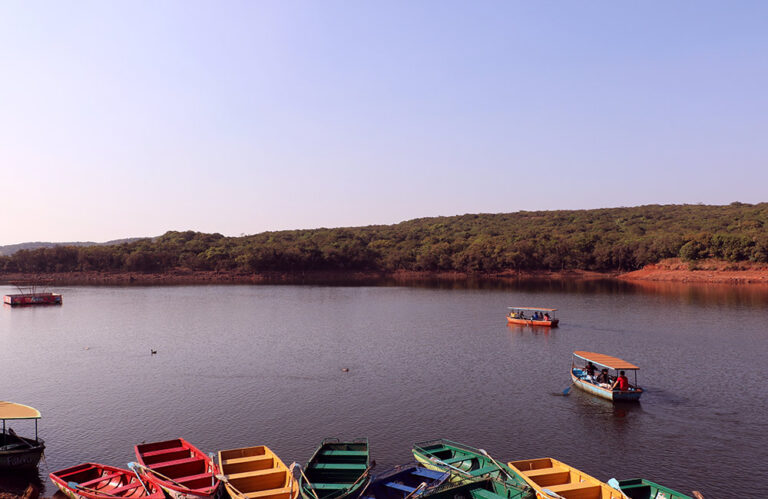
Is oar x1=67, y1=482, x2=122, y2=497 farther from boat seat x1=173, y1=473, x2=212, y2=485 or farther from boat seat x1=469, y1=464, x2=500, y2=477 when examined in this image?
boat seat x1=469, y1=464, x2=500, y2=477

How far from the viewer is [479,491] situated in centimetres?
2461

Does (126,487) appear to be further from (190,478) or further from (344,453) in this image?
(344,453)

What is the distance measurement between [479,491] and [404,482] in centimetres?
357

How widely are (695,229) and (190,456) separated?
634 ft

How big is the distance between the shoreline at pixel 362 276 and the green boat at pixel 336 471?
138144 millimetres

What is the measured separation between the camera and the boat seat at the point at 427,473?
25.9 m

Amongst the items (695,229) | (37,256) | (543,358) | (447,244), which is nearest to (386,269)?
(447,244)

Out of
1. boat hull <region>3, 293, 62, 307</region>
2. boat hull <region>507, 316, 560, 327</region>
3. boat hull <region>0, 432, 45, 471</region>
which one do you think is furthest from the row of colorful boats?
boat hull <region>3, 293, 62, 307</region>

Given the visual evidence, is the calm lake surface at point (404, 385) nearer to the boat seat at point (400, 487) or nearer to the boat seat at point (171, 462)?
the boat seat at point (400, 487)

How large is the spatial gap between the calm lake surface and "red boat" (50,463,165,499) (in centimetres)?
238

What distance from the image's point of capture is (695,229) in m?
184

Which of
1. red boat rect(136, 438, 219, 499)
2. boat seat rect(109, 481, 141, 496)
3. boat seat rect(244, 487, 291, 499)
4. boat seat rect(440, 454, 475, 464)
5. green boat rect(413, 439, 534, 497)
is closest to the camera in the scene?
boat seat rect(244, 487, 291, 499)

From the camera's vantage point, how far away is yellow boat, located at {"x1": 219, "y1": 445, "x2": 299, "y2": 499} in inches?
931

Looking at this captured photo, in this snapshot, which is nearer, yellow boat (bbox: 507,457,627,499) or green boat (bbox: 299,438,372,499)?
yellow boat (bbox: 507,457,627,499)
